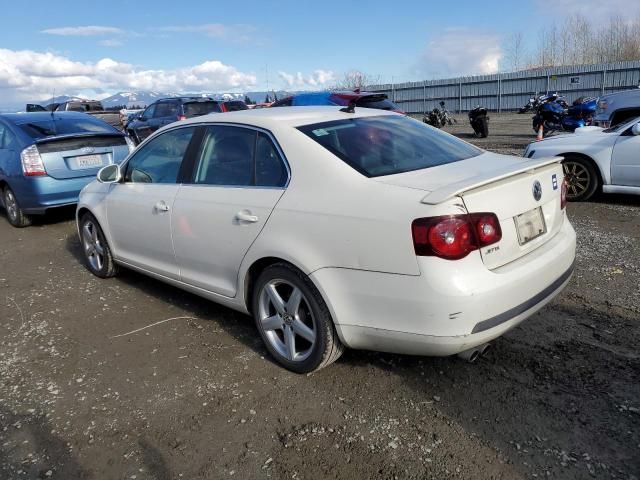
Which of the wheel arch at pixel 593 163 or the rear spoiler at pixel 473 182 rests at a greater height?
the rear spoiler at pixel 473 182

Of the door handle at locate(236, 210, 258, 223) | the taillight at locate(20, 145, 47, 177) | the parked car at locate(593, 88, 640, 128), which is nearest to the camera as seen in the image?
the door handle at locate(236, 210, 258, 223)

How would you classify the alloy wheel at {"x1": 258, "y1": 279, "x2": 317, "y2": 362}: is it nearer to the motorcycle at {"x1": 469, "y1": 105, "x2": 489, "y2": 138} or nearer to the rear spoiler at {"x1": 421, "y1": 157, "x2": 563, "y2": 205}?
the rear spoiler at {"x1": 421, "y1": 157, "x2": 563, "y2": 205}

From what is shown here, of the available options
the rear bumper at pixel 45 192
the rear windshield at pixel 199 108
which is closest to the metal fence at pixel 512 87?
the rear windshield at pixel 199 108

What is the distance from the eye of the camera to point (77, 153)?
24.9 feet

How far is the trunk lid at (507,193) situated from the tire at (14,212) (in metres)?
6.94

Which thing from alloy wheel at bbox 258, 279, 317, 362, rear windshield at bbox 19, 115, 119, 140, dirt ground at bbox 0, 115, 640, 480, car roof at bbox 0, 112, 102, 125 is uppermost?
car roof at bbox 0, 112, 102, 125

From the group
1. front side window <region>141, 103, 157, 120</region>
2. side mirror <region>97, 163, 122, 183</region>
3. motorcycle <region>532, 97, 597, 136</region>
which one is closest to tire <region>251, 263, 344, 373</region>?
side mirror <region>97, 163, 122, 183</region>

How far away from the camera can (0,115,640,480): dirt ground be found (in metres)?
2.53

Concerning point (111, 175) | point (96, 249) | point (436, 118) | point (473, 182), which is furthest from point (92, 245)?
point (436, 118)

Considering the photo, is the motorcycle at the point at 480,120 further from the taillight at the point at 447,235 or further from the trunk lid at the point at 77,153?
A: the taillight at the point at 447,235

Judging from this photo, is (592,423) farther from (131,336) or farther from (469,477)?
(131,336)

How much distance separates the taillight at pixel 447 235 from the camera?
253cm

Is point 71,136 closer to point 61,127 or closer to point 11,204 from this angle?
point 61,127

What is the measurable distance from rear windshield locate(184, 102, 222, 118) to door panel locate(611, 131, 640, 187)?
1064 centimetres
